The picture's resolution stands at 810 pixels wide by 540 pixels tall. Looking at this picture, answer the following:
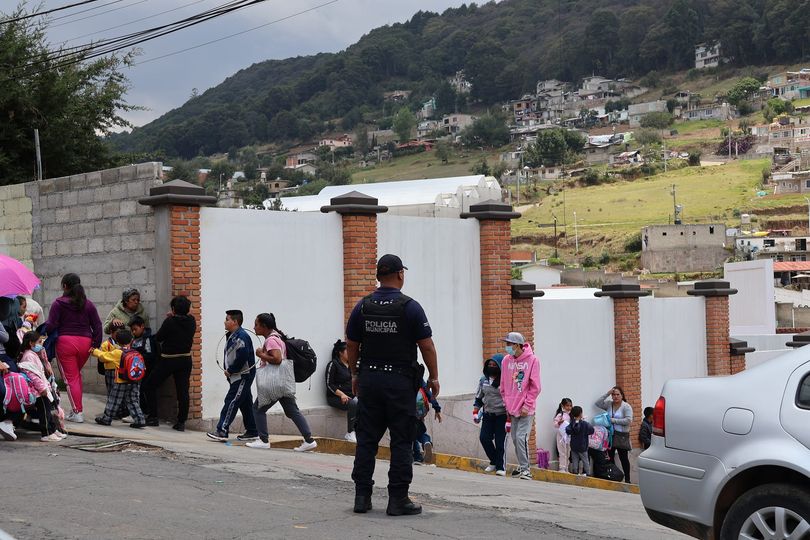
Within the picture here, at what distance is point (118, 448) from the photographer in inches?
410

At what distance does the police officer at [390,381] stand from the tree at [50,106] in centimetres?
1626

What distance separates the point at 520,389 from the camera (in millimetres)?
12602

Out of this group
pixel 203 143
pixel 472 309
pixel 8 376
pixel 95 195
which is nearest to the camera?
pixel 8 376

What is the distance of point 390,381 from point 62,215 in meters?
8.90

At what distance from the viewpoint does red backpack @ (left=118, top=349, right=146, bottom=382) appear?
39.5 feet

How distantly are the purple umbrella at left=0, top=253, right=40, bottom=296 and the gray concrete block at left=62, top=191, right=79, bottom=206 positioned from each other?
2.90m

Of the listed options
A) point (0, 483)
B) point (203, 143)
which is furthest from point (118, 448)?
point (203, 143)

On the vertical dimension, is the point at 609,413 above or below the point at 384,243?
below

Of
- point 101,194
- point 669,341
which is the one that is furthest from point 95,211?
point 669,341

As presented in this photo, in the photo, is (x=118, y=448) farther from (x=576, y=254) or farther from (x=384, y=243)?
(x=576, y=254)

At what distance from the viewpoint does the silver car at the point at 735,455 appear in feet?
18.9

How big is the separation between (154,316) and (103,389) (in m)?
1.88

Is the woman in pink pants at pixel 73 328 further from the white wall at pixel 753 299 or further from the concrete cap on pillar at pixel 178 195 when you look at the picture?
the white wall at pixel 753 299

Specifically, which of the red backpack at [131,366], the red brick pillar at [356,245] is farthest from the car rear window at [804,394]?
the red brick pillar at [356,245]
